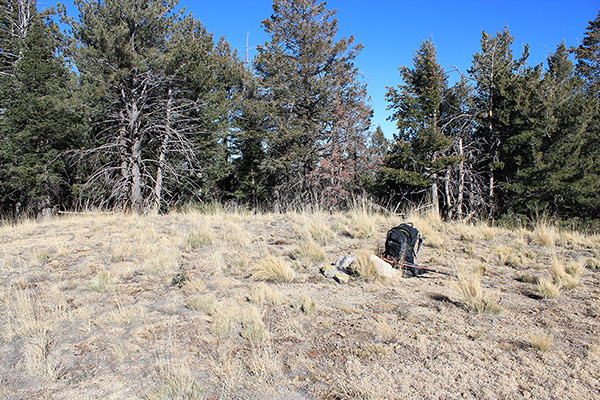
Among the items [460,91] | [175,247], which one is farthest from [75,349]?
[460,91]

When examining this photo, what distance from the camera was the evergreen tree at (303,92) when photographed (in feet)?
61.5

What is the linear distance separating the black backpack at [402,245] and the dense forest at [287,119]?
7971 mm

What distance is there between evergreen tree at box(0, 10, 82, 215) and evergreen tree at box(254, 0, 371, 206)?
9.98m

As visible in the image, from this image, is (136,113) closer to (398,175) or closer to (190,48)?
(190,48)

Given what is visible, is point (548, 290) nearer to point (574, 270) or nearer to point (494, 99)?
point (574, 270)

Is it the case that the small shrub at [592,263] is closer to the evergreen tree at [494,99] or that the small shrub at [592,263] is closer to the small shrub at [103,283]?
the small shrub at [103,283]

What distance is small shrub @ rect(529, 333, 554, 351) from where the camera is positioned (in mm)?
3035

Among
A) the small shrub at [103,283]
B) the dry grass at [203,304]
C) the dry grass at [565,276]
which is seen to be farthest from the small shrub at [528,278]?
the small shrub at [103,283]

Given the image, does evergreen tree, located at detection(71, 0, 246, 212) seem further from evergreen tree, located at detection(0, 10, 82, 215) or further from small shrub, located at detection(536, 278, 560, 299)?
small shrub, located at detection(536, 278, 560, 299)

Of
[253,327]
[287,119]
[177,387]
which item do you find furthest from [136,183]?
[177,387]

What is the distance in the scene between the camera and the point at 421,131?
54.1ft

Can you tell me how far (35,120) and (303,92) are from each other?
1337 cm

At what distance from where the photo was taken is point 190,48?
16156mm

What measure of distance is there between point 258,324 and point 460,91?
18801 millimetres
